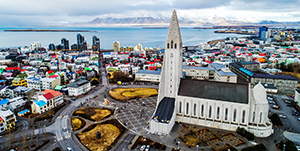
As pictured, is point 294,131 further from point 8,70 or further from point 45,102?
point 8,70

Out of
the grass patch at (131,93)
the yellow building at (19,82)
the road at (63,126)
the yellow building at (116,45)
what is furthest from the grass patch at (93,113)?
the yellow building at (116,45)

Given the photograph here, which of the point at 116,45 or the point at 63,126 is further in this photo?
the point at 116,45

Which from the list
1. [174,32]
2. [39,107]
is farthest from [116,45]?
[174,32]

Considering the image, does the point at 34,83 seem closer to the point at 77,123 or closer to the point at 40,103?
the point at 40,103

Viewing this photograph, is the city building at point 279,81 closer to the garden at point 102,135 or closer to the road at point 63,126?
the garden at point 102,135

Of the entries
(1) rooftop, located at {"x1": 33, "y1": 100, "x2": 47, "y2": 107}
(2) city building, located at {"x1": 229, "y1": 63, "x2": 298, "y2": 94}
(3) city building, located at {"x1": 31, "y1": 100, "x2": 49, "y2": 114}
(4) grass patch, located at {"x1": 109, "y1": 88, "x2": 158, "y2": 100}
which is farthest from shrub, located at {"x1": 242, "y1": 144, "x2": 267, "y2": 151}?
(1) rooftop, located at {"x1": 33, "y1": 100, "x2": 47, "y2": 107}
